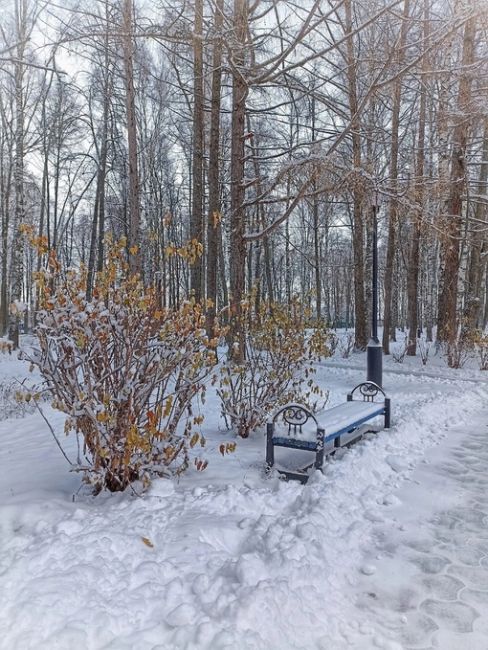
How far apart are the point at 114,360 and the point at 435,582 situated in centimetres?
243

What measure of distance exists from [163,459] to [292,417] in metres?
1.31

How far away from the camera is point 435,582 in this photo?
8.60 feet

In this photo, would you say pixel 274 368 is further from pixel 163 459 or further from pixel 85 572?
pixel 85 572

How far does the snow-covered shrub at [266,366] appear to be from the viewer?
5160 millimetres

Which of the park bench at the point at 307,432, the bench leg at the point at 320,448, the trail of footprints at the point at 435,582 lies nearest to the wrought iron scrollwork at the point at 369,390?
the park bench at the point at 307,432

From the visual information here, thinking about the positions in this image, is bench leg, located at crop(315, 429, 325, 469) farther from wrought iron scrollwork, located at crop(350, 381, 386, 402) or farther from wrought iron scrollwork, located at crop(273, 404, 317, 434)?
wrought iron scrollwork, located at crop(350, 381, 386, 402)

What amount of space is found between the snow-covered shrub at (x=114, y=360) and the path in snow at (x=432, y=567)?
158 cm

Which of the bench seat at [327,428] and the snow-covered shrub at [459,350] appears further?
the snow-covered shrub at [459,350]

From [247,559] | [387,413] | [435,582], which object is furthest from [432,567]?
[387,413]


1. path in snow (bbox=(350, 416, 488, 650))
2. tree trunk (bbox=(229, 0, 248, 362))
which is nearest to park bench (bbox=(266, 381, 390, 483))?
path in snow (bbox=(350, 416, 488, 650))

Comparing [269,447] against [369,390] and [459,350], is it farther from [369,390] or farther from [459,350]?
[459,350]

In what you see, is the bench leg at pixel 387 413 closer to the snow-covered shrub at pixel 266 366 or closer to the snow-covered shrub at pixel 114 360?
the snow-covered shrub at pixel 266 366

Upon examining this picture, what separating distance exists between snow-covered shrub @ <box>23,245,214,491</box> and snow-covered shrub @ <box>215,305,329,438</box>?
54.1 inches

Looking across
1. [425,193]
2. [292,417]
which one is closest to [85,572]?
[292,417]
